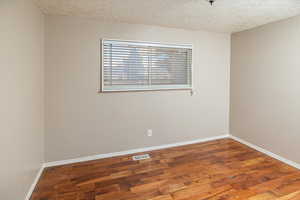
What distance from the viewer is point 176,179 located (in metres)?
2.23

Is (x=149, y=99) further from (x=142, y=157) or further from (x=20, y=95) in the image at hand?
(x=20, y=95)

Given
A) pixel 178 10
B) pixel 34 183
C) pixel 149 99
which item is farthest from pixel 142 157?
pixel 178 10

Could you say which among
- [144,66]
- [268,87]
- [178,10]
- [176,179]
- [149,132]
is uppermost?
[178,10]

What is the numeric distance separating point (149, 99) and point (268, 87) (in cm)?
203

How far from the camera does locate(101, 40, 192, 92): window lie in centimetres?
274

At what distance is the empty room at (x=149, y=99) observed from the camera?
1.89 m

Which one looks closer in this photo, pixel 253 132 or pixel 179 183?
pixel 179 183

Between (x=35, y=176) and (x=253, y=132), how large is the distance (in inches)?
141

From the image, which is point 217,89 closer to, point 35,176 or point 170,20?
point 170,20

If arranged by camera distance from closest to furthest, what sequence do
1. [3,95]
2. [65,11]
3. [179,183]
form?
[3,95] < [179,183] < [65,11]

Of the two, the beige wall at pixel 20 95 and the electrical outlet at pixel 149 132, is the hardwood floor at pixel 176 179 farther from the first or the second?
the beige wall at pixel 20 95

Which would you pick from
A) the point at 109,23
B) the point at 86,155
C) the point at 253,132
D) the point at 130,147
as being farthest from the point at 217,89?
the point at 86,155

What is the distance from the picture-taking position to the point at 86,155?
273 centimetres

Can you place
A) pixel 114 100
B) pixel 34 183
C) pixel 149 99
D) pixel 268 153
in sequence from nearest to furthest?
pixel 34 183, pixel 114 100, pixel 268 153, pixel 149 99
